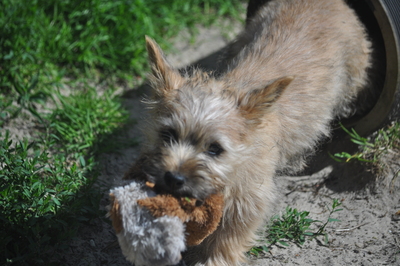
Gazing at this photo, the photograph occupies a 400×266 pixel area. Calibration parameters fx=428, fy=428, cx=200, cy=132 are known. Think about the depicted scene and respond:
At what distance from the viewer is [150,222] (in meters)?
2.59

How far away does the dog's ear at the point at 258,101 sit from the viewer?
313 cm

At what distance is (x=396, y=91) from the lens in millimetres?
4145

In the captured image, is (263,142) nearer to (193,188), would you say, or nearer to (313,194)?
(193,188)

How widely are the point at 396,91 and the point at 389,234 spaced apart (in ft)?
4.48

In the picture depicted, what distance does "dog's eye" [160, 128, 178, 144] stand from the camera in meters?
3.08

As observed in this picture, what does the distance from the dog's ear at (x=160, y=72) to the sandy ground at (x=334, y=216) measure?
1.27 metres

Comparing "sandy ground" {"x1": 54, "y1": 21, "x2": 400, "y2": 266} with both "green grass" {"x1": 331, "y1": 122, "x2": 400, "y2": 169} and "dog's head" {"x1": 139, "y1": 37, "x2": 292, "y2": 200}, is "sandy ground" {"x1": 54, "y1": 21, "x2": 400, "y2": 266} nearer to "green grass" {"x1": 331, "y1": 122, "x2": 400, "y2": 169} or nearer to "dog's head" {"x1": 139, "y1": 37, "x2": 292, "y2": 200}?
"green grass" {"x1": 331, "y1": 122, "x2": 400, "y2": 169}

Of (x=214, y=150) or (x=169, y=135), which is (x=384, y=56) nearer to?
(x=214, y=150)

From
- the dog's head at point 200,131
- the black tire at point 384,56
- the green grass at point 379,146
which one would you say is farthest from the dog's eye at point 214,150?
the black tire at point 384,56

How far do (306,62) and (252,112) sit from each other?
3.04 ft

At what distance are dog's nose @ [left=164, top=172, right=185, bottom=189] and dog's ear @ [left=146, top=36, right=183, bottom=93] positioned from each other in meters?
0.80

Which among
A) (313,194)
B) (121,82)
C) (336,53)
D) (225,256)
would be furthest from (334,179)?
(121,82)

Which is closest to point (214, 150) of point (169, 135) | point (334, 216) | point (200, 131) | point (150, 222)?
point (200, 131)

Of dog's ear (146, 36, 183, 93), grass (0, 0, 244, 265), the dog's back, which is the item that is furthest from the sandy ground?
dog's ear (146, 36, 183, 93)
